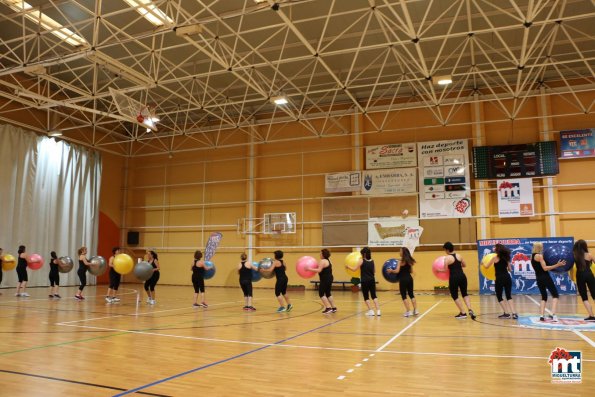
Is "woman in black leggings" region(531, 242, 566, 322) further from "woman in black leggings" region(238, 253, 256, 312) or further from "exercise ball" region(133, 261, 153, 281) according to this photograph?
"exercise ball" region(133, 261, 153, 281)

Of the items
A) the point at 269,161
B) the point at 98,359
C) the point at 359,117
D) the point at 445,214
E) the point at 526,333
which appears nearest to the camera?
the point at 98,359

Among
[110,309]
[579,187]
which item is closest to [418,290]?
[579,187]

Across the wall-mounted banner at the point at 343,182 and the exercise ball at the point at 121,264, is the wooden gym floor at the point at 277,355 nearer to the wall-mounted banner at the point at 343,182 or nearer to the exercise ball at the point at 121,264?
the exercise ball at the point at 121,264

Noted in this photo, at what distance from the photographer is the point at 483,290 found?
51.8 feet

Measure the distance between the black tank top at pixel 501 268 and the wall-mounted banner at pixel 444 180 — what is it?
9041 millimetres

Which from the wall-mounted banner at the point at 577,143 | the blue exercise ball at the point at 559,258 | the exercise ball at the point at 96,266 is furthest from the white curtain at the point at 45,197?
the wall-mounted banner at the point at 577,143

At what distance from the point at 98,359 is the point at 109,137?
2010cm

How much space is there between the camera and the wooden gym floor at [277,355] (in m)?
4.06

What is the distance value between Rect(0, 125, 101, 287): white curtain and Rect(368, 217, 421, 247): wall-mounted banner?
13062 millimetres

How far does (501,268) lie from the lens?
29.1ft

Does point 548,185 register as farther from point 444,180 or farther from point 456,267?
point 456,267

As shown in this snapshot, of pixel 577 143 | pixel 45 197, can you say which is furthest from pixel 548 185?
pixel 45 197

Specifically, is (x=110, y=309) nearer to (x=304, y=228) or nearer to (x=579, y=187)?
(x=304, y=228)

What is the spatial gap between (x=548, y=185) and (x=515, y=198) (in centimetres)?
122
